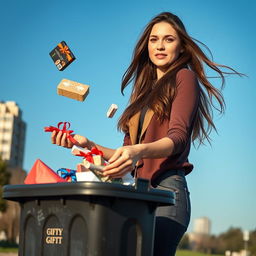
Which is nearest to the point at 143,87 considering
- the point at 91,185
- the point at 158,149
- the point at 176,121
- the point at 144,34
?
the point at 144,34

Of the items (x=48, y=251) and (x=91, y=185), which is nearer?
(x=91, y=185)

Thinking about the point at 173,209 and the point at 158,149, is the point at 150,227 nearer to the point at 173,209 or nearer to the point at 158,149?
the point at 173,209

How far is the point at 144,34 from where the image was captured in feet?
12.1

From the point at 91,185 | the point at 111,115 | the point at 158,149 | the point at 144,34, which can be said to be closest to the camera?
the point at 91,185

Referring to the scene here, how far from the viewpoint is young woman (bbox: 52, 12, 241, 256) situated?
10.2ft

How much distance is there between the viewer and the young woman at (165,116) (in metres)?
3.11

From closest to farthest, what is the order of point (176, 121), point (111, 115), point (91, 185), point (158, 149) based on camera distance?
point (91, 185), point (158, 149), point (176, 121), point (111, 115)

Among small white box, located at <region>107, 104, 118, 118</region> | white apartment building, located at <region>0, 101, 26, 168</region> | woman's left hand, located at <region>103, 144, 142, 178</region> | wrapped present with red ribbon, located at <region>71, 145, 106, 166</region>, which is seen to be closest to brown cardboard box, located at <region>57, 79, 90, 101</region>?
small white box, located at <region>107, 104, 118, 118</region>

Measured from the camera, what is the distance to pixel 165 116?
3.38 m

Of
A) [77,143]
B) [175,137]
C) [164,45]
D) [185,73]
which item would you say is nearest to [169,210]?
[175,137]

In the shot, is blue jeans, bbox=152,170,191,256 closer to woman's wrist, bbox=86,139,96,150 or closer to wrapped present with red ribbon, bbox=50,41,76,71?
woman's wrist, bbox=86,139,96,150

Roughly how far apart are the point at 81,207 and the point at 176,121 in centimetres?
69

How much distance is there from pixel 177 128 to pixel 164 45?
24.5 inches

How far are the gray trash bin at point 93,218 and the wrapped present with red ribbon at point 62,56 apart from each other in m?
0.83
